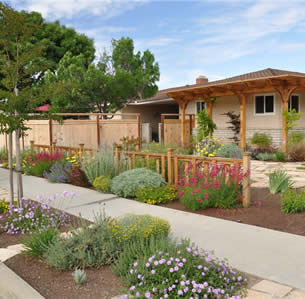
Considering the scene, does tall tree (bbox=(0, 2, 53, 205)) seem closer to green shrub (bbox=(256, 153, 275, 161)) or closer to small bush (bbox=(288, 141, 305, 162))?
green shrub (bbox=(256, 153, 275, 161))

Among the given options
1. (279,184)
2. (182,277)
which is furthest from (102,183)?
(182,277)

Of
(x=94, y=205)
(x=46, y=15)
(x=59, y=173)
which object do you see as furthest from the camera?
(x=46, y=15)

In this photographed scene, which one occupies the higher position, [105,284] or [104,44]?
[104,44]

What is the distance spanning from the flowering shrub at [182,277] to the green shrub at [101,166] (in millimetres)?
4926

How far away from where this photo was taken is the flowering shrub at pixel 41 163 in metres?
10.5

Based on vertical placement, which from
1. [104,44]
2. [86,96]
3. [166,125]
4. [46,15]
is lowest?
[166,125]

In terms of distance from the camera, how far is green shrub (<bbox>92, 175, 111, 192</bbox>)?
7660 millimetres

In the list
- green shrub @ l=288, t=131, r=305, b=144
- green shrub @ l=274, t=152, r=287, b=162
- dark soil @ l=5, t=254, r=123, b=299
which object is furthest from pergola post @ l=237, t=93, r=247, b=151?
dark soil @ l=5, t=254, r=123, b=299

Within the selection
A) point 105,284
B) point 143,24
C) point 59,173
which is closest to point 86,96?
point 143,24

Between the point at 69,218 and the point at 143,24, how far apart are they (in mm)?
7916

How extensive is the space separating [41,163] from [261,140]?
33.4 ft

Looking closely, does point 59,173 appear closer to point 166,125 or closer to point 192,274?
point 192,274

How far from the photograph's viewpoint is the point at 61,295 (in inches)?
128

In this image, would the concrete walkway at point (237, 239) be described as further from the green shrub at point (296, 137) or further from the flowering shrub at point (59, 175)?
the green shrub at point (296, 137)
